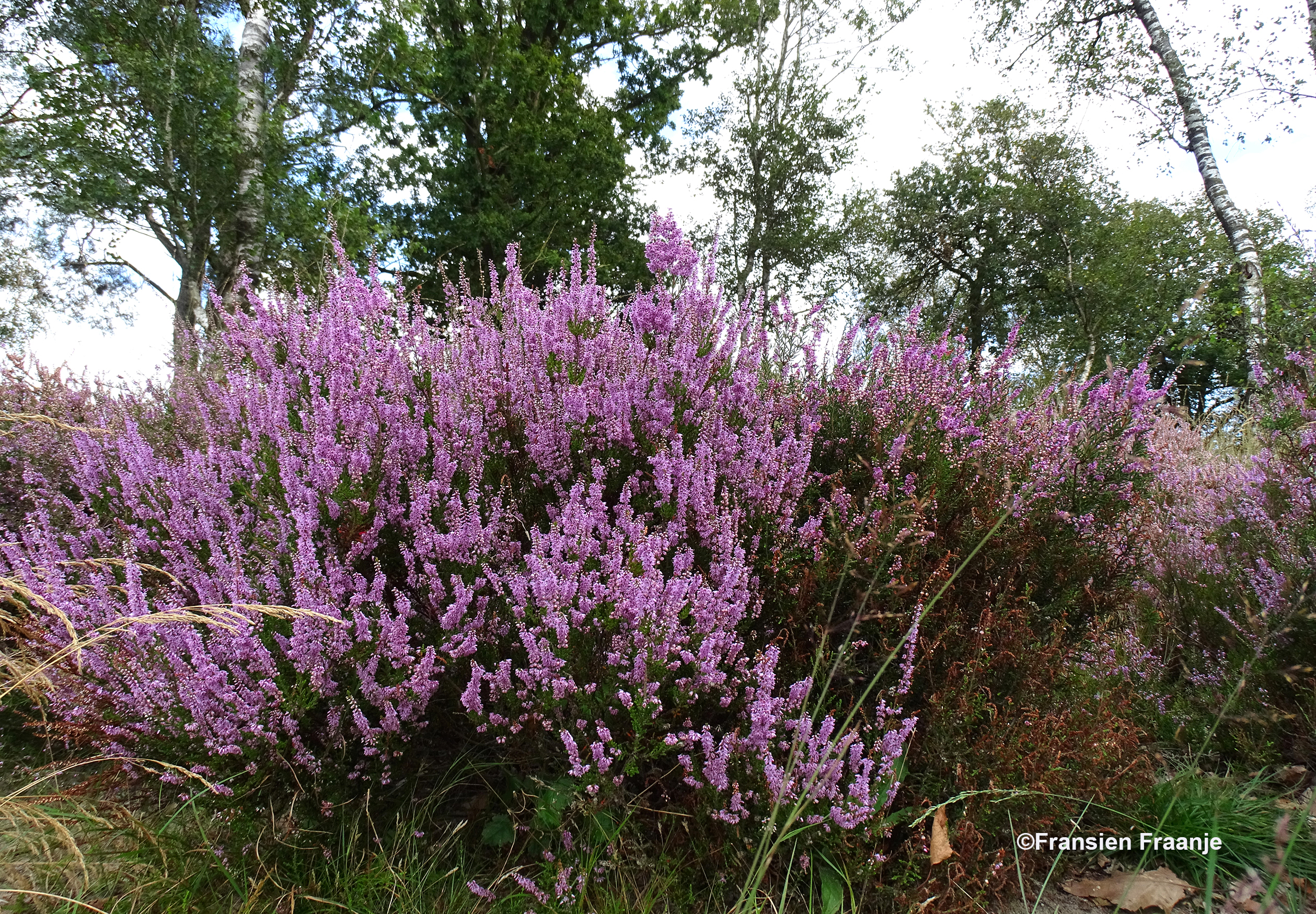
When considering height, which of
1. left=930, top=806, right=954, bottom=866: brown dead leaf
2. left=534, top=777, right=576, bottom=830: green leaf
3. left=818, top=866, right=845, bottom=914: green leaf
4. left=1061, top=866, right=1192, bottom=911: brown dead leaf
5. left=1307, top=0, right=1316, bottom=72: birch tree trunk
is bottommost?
left=1061, top=866, right=1192, bottom=911: brown dead leaf

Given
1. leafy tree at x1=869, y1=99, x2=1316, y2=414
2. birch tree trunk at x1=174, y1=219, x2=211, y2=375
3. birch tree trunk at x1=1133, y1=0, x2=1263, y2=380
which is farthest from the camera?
leafy tree at x1=869, y1=99, x2=1316, y2=414

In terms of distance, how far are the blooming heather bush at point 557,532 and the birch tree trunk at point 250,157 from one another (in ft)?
31.5

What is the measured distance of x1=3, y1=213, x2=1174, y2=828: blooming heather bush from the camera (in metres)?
1.66

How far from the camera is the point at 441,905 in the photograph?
5.55ft

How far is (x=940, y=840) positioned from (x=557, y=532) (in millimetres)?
→ 1297

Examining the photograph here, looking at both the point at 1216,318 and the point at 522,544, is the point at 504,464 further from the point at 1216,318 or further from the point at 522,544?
the point at 1216,318

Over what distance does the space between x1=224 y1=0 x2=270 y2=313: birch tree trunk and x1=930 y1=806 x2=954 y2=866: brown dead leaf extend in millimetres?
12084

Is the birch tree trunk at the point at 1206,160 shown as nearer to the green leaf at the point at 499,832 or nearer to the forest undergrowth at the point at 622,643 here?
the forest undergrowth at the point at 622,643

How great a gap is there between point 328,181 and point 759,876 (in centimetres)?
1589

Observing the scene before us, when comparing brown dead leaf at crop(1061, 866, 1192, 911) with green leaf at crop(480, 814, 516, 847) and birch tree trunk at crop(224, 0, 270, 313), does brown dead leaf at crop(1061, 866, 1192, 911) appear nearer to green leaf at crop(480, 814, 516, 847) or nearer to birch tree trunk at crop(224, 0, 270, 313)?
green leaf at crop(480, 814, 516, 847)

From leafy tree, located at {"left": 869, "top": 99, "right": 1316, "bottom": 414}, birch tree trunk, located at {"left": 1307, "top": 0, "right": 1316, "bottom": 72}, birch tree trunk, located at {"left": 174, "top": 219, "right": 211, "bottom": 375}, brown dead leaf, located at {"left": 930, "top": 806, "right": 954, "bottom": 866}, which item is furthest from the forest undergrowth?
leafy tree, located at {"left": 869, "top": 99, "right": 1316, "bottom": 414}

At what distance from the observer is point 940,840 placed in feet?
5.51

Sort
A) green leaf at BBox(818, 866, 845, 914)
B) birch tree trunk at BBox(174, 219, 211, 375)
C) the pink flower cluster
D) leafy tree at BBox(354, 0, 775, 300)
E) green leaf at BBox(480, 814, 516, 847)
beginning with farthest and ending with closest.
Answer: leafy tree at BBox(354, 0, 775, 300) → birch tree trunk at BBox(174, 219, 211, 375) → the pink flower cluster → green leaf at BBox(480, 814, 516, 847) → green leaf at BBox(818, 866, 845, 914)

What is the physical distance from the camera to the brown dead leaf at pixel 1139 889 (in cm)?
179
